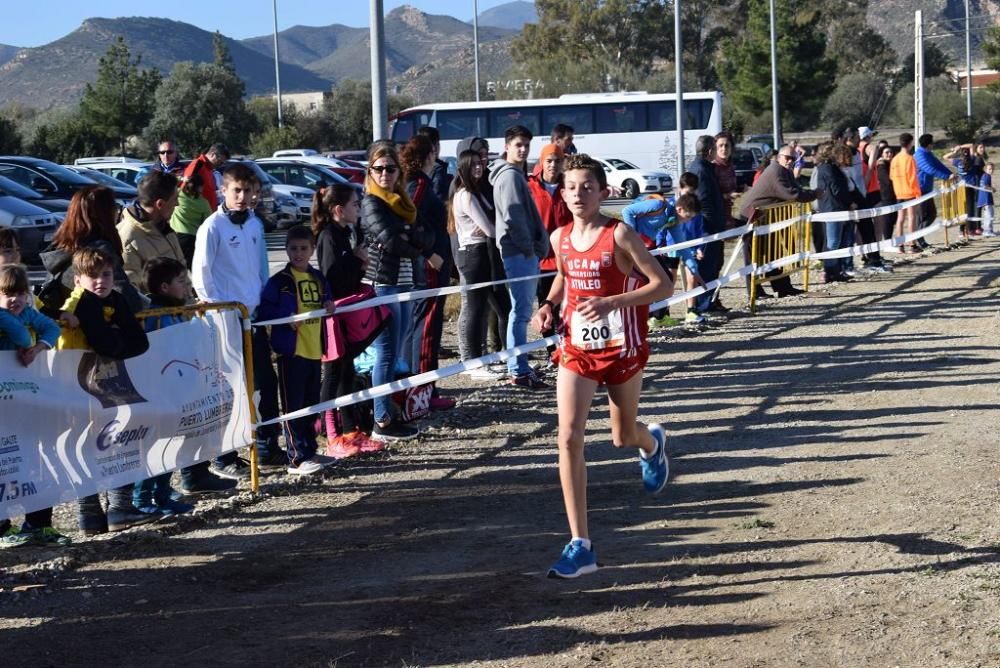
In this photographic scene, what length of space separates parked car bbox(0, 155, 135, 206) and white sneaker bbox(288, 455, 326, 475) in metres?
16.7

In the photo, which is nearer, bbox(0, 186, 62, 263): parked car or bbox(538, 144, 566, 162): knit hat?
bbox(538, 144, 566, 162): knit hat

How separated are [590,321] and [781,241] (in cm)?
1074

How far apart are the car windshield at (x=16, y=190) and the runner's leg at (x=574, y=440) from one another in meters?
19.2

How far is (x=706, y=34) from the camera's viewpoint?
356 ft

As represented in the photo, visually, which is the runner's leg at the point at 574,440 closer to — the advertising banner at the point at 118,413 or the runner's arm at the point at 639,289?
the runner's arm at the point at 639,289

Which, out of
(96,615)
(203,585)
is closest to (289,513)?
(203,585)

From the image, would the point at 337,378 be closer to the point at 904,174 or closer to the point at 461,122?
the point at 904,174

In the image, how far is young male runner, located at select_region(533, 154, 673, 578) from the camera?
6.12 m

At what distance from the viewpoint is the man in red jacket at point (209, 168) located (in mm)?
12359

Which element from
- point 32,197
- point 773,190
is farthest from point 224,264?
point 32,197

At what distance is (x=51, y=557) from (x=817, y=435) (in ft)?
15.7

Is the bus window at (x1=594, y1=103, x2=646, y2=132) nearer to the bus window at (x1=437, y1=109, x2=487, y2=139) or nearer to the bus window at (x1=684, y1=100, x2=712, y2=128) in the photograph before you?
the bus window at (x1=684, y1=100, x2=712, y2=128)

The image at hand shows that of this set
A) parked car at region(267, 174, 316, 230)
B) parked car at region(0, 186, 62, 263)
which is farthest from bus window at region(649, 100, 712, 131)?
parked car at region(0, 186, 62, 263)

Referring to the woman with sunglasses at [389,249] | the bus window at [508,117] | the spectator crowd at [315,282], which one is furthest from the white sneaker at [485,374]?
the bus window at [508,117]
